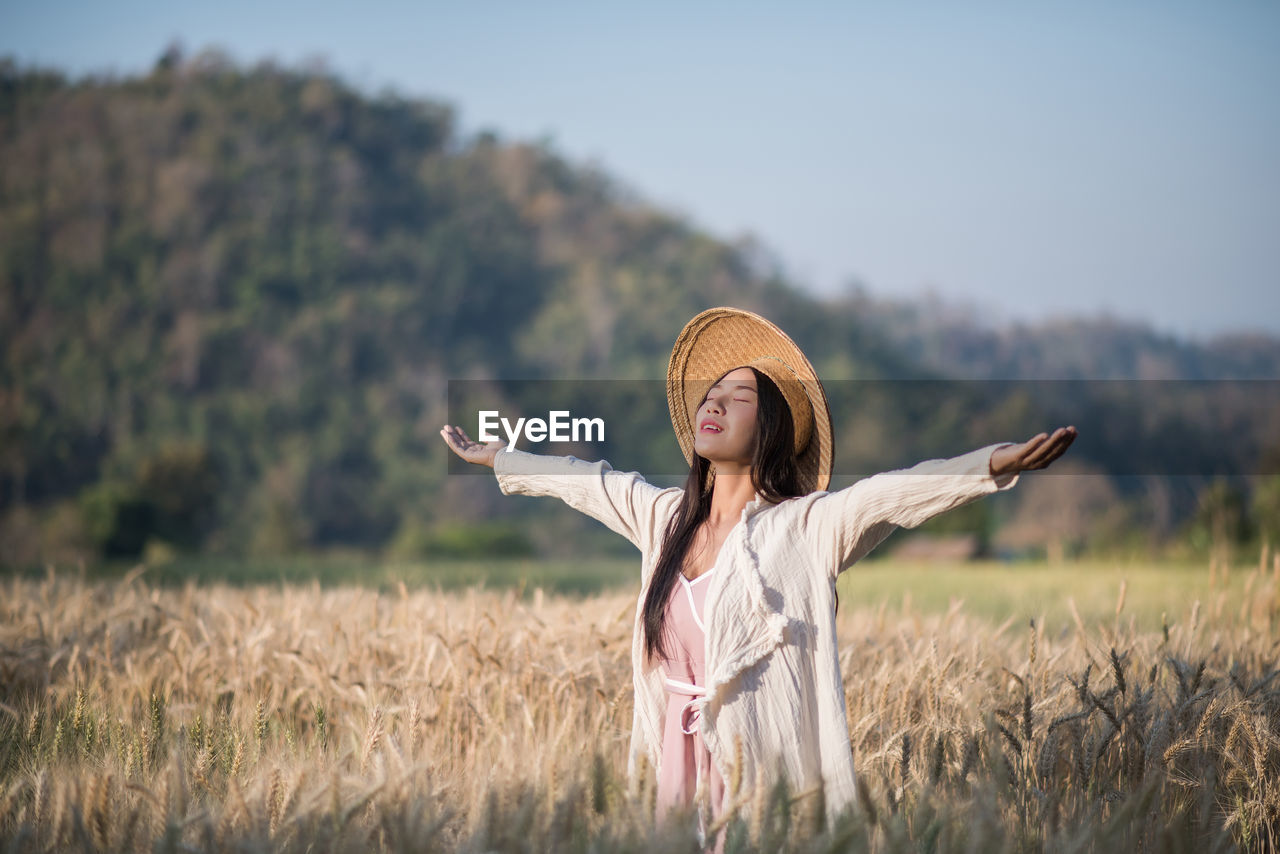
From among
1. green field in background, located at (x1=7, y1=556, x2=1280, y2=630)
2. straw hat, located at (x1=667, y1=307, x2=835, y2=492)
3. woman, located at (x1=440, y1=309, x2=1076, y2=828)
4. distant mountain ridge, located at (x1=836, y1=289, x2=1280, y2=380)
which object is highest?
distant mountain ridge, located at (x1=836, y1=289, x2=1280, y2=380)

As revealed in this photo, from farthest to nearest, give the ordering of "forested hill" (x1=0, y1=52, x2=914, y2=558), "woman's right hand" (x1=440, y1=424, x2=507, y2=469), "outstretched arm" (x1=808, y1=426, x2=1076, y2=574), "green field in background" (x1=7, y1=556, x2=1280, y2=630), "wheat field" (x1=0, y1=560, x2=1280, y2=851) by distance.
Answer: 1. "forested hill" (x1=0, y1=52, x2=914, y2=558)
2. "green field in background" (x1=7, y1=556, x2=1280, y2=630)
3. "woman's right hand" (x1=440, y1=424, x2=507, y2=469)
4. "outstretched arm" (x1=808, y1=426, x2=1076, y2=574)
5. "wheat field" (x1=0, y1=560, x2=1280, y2=851)

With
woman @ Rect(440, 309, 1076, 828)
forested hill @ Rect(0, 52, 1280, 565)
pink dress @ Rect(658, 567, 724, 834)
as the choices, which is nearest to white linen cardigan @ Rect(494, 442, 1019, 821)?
woman @ Rect(440, 309, 1076, 828)

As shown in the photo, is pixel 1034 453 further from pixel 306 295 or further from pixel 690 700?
pixel 306 295

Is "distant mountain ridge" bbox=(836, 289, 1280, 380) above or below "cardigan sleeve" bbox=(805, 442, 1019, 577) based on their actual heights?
above

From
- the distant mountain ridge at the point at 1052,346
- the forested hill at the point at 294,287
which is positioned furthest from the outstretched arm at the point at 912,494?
the distant mountain ridge at the point at 1052,346

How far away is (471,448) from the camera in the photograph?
10.7ft

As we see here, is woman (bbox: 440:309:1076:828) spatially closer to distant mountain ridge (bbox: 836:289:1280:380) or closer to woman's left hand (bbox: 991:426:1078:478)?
woman's left hand (bbox: 991:426:1078:478)

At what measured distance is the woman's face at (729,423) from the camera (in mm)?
2859

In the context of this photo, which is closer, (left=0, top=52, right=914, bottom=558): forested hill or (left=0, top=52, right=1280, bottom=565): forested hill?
Answer: (left=0, top=52, right=1280, bottom=565): forested hill

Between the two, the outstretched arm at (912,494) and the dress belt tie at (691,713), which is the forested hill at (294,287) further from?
the outstretched arm at (912,494)

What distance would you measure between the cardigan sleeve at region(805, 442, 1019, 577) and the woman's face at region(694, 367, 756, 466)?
313 mm

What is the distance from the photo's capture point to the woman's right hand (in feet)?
10.5

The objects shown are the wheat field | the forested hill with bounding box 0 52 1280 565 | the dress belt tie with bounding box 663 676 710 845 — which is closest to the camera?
the wheat field

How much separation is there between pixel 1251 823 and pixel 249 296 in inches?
2038
